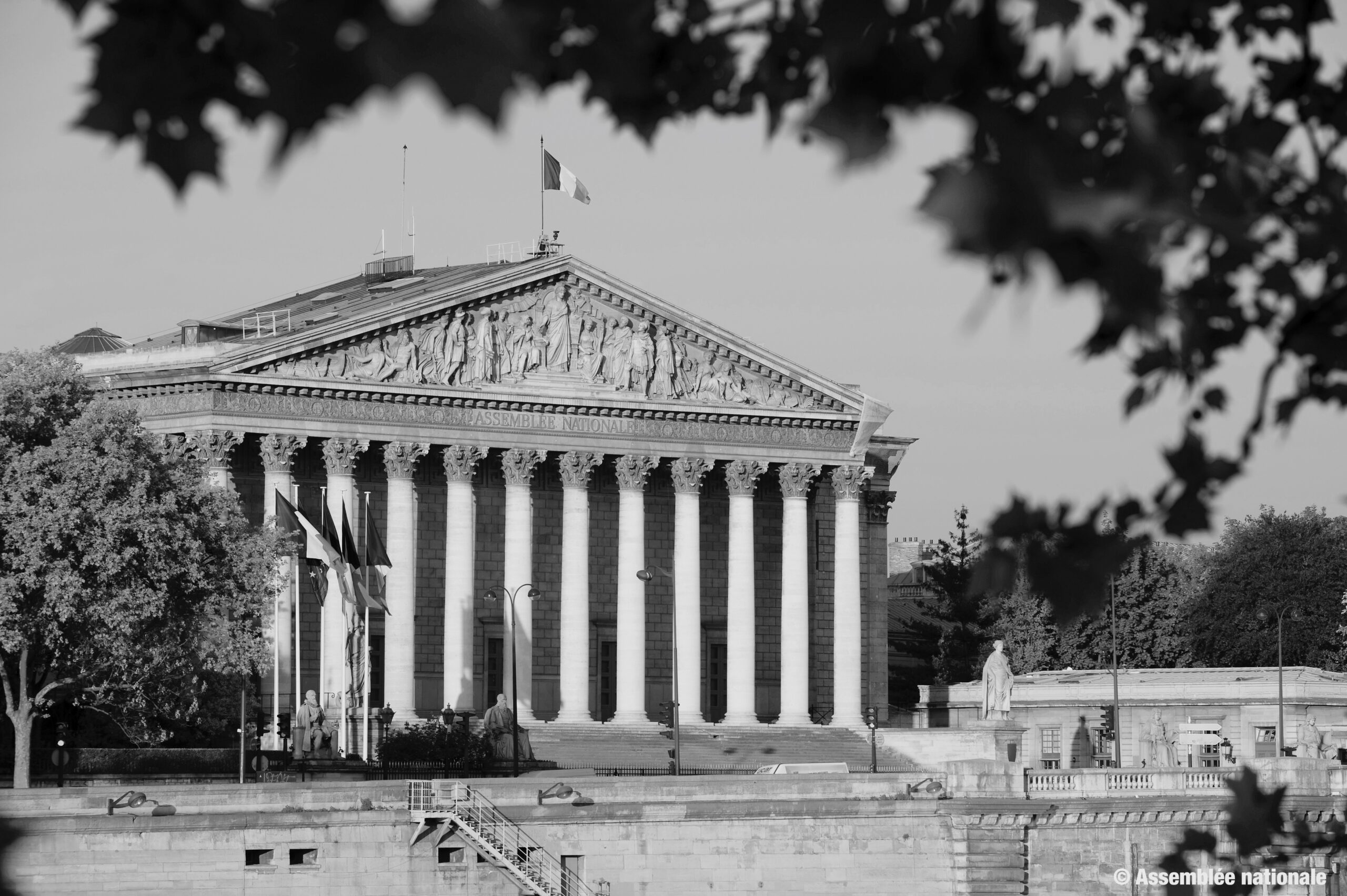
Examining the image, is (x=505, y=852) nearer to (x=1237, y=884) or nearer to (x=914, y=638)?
(x=1237, y=884)

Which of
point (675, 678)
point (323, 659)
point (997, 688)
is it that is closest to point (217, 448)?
point (323, 659)

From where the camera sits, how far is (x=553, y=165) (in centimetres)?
7806

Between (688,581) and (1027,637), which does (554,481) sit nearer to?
(688,581)

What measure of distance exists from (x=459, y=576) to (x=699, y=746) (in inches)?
342

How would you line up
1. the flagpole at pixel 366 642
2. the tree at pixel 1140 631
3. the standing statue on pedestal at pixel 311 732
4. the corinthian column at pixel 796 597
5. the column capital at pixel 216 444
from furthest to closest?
1. the tree at pixel 1140 631
2. the corinthian column at pixel 796 597
3. the column capital at pixel 216 444
4. the flagpole at pixel 366 642
5. the standing statue on pedestal at pixel 311 732

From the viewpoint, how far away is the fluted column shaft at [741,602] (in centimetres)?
7538

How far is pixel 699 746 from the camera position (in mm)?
71312

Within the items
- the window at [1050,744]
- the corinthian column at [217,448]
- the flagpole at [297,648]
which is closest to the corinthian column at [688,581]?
the flagpole at [297,648]

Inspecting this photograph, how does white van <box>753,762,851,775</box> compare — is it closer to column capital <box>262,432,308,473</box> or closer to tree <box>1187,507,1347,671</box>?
column capital <box>262,432,308,473</box>

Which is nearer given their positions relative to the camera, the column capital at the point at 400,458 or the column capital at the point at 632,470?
the column capital at the point at 400,458

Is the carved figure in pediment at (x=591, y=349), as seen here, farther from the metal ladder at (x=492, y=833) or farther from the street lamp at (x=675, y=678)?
the metal ladder at (x=492, y=833)

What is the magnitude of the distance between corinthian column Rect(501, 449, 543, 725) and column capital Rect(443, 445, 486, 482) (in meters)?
1.07

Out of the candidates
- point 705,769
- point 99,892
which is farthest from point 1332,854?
point 705,769

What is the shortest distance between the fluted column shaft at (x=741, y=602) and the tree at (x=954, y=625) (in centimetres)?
2138
